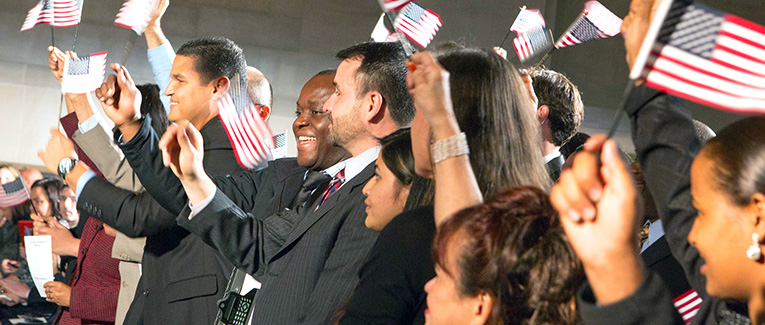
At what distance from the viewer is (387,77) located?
2463 millimetres

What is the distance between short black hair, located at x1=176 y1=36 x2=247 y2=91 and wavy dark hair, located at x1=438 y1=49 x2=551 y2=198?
174 cm

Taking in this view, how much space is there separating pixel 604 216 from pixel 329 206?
4.38ft

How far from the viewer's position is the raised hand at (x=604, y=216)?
0.86 metres

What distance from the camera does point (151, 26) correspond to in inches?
143

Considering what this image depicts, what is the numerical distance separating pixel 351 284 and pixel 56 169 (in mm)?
1469

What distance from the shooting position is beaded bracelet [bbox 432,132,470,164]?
4.89 ft

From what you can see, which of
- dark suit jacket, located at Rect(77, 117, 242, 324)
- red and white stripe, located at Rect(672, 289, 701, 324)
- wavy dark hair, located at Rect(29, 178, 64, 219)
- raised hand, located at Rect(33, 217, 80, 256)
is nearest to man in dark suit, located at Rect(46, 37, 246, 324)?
dark suit jacket, located at Rect(77, 117, 242, 324)

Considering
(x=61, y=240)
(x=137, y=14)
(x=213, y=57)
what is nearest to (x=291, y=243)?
(x=213, y=57)

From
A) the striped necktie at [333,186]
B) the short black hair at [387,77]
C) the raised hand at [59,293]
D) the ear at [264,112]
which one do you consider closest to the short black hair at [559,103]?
Answer: the short black hair at [387,77]

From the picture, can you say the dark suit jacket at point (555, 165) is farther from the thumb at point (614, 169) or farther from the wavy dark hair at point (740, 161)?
the thumb at point (614, 169)

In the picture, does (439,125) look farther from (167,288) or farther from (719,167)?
(167,288)

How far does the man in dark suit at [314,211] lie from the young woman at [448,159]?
0.42 metres

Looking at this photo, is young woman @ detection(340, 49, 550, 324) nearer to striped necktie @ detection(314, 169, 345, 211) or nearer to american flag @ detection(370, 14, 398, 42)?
striped necktie @ detection(314, 169, 345, 211)

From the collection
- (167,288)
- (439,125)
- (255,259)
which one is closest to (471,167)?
(439,125)
